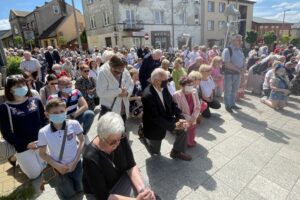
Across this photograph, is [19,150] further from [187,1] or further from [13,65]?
[187,1]

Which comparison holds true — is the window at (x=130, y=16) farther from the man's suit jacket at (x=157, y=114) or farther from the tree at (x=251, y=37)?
the man's suit jacket at (x=157, y=114)

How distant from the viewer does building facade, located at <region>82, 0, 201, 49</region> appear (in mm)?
26469

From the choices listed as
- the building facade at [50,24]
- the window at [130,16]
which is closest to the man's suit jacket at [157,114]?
the window at [130,16]

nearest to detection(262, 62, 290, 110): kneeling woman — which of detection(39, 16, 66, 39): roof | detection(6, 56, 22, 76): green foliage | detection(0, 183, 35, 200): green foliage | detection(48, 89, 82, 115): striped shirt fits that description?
detection(48, 89, 82, 115): striped shirt

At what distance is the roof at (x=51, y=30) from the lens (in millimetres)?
36781

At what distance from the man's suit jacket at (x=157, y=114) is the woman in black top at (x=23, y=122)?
69.2 inches

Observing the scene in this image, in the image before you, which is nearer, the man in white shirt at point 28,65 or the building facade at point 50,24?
the man in white shirt at point 28,65

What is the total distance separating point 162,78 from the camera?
11.0 feet

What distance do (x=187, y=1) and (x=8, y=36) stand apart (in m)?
47.5

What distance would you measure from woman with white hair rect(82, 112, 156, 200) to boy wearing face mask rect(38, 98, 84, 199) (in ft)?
2.38

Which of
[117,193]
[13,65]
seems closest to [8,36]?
[13,65]

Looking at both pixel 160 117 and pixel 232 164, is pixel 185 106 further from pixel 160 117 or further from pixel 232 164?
pixel 232 164

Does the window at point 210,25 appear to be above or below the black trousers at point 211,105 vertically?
above

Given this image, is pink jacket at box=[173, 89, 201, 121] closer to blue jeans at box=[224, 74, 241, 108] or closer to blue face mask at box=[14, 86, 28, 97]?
blue jeans at box=[224, 74, 241, 108]
